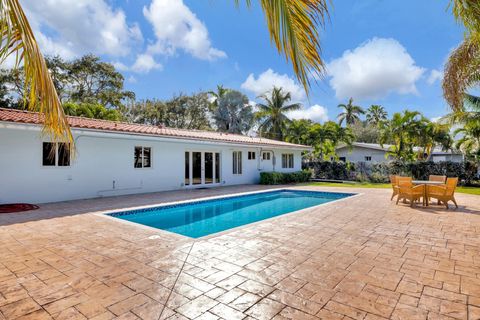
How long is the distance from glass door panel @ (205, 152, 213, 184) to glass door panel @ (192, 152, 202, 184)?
57cm

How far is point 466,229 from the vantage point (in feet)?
23.2

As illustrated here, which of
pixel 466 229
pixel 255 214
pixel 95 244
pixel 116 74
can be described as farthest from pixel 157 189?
pixel 116 74

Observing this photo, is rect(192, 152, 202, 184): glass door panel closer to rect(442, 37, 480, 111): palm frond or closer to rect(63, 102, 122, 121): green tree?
rect(442, 37, 480, 111): palm frond

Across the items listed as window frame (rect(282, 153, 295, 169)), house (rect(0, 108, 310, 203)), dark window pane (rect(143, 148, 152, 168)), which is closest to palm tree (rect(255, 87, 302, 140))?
window frame (rect(282, 153, 295, 169))

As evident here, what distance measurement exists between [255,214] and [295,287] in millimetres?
7015

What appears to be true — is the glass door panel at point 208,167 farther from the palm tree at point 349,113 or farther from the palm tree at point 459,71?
the palm tree at point 349,113

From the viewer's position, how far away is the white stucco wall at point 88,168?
10633 millimetres

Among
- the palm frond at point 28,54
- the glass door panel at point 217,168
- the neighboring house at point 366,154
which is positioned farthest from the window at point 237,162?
the neighboring house at point 366,154

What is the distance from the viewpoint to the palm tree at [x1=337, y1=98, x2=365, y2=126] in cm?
4625

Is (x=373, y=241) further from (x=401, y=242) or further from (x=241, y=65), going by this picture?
(x=241, y=65)

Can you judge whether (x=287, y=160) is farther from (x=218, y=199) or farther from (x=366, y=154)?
(x=366, y=154)

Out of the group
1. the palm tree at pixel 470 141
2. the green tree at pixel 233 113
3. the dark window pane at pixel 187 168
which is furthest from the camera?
the green tree at pixel 233 113

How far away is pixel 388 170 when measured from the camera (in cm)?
2258

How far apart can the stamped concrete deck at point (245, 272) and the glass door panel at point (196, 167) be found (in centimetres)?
972
